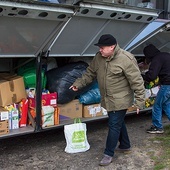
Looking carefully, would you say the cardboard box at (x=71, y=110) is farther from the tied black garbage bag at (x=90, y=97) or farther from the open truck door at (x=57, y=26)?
the open truck door at (x=57, y=26)

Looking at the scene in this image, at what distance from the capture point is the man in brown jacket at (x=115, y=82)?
134 inches

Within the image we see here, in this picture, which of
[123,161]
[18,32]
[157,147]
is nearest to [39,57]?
[18,32]

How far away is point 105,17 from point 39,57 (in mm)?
977

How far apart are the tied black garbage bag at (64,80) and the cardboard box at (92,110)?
27cm

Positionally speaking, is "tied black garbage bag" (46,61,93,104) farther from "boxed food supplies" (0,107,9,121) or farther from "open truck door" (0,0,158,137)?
"boxed food supplies" (0,107,9,121)

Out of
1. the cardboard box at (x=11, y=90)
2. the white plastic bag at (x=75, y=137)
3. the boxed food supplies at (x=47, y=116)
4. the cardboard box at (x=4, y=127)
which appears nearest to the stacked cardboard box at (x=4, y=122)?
the cardboard box at (x=4, y=127)

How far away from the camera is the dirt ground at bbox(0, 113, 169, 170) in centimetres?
360

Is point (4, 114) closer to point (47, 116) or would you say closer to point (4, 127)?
point (4, 127)

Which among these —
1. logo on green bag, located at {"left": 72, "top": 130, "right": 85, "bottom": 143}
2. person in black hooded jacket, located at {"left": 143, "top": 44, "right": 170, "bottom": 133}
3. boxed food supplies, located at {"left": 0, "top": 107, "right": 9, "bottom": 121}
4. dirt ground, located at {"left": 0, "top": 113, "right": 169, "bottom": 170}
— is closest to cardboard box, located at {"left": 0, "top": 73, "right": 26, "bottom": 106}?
boxed food supplies, located at {"left": 0, "top": 107, "right": 9, "bottom": 121}

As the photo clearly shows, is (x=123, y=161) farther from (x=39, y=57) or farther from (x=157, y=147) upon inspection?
(x=39, y=57)

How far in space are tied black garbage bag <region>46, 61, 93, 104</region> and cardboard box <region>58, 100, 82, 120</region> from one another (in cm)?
9

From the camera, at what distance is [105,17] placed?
3.78m

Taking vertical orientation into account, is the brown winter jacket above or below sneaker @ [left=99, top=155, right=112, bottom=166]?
above

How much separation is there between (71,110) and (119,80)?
3.84 feet
